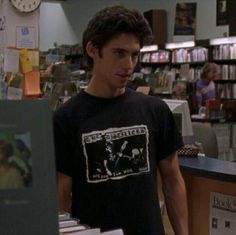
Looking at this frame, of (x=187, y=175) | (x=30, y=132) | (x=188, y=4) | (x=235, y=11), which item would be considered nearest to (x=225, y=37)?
(x=235, y=11)

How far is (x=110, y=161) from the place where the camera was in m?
1.56

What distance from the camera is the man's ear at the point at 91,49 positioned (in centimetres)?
Answer: 159

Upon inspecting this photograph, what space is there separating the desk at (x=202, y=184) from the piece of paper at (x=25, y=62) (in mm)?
1202

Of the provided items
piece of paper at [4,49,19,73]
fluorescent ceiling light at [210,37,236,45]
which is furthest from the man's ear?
fluorescent ceiling light at [210,37,236,45]

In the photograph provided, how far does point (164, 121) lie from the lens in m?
1.67

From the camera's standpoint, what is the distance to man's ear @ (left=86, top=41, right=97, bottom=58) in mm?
1591

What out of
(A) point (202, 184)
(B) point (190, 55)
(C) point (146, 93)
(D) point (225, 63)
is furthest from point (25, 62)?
(B) point (190, 55)

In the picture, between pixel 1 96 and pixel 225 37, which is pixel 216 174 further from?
pixel 225 37

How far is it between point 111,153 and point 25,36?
2217 millimetres

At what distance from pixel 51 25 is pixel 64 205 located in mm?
13789

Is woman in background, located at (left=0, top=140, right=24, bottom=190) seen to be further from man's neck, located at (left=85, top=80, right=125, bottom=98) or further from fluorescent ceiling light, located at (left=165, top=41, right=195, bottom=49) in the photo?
fluorescent ceiling light, located at (left=165, top=41, right=195, bottom=49)

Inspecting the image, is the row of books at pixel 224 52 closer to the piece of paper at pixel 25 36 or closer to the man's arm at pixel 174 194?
the piece of paper at pixel 25 36

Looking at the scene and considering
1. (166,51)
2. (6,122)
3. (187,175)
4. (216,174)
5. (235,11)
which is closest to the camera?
(6,122)

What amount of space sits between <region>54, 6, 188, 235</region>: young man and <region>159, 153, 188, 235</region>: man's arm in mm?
110
